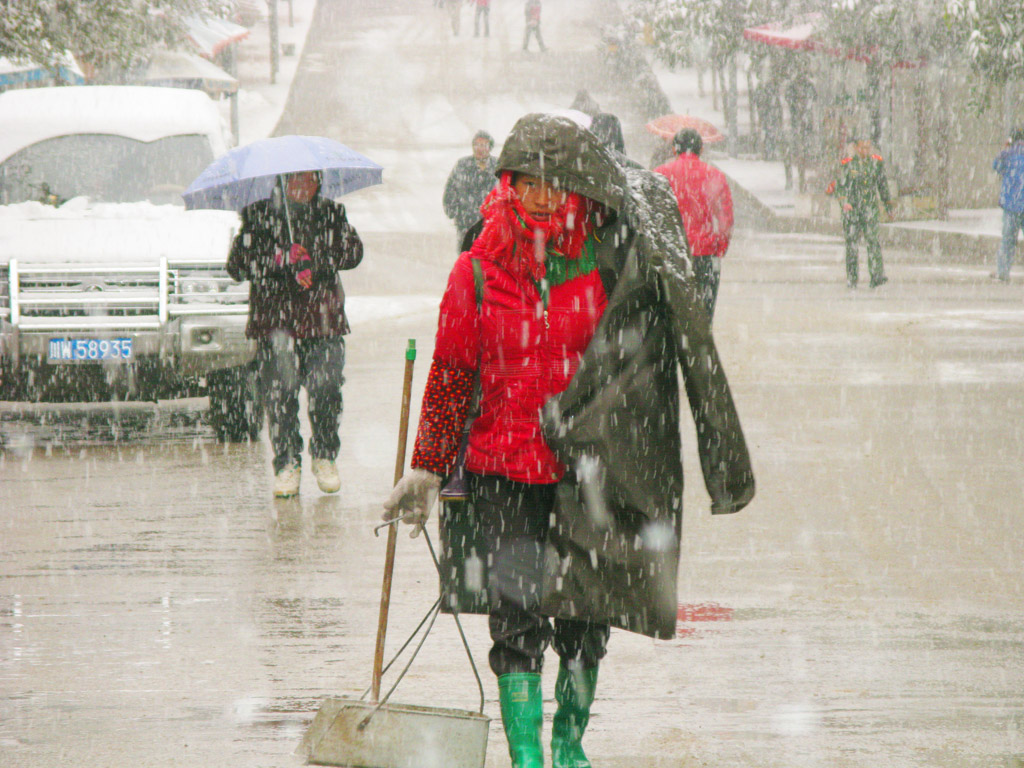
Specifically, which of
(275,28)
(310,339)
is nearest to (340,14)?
(275,28)

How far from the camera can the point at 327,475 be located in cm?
783

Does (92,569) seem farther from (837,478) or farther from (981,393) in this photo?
(981,393)

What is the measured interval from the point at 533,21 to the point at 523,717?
4601cm

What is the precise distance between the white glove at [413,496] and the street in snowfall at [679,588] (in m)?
0.93

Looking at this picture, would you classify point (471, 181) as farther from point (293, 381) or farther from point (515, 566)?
point (515, 566)

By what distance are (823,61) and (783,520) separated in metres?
28.1

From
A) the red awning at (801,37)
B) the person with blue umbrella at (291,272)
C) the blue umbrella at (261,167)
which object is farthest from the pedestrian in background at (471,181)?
the red awning at (801,37)

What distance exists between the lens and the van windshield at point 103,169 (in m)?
10.4

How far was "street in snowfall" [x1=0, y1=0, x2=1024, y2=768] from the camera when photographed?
445 cm

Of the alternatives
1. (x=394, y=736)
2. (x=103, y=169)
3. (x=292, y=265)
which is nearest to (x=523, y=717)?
(x=394, y=736)

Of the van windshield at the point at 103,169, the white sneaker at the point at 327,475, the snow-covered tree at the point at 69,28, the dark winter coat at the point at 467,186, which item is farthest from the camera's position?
the dark winter coat at the point at 467,186

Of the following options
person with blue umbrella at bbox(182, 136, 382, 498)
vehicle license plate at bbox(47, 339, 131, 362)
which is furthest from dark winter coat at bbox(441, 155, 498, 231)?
person with blue umbrella at bbox(182, 136, 382, 498)

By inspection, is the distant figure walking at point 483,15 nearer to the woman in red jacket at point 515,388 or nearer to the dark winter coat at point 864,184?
the dark winter coat at point 864,184

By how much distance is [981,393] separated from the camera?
10.6m
